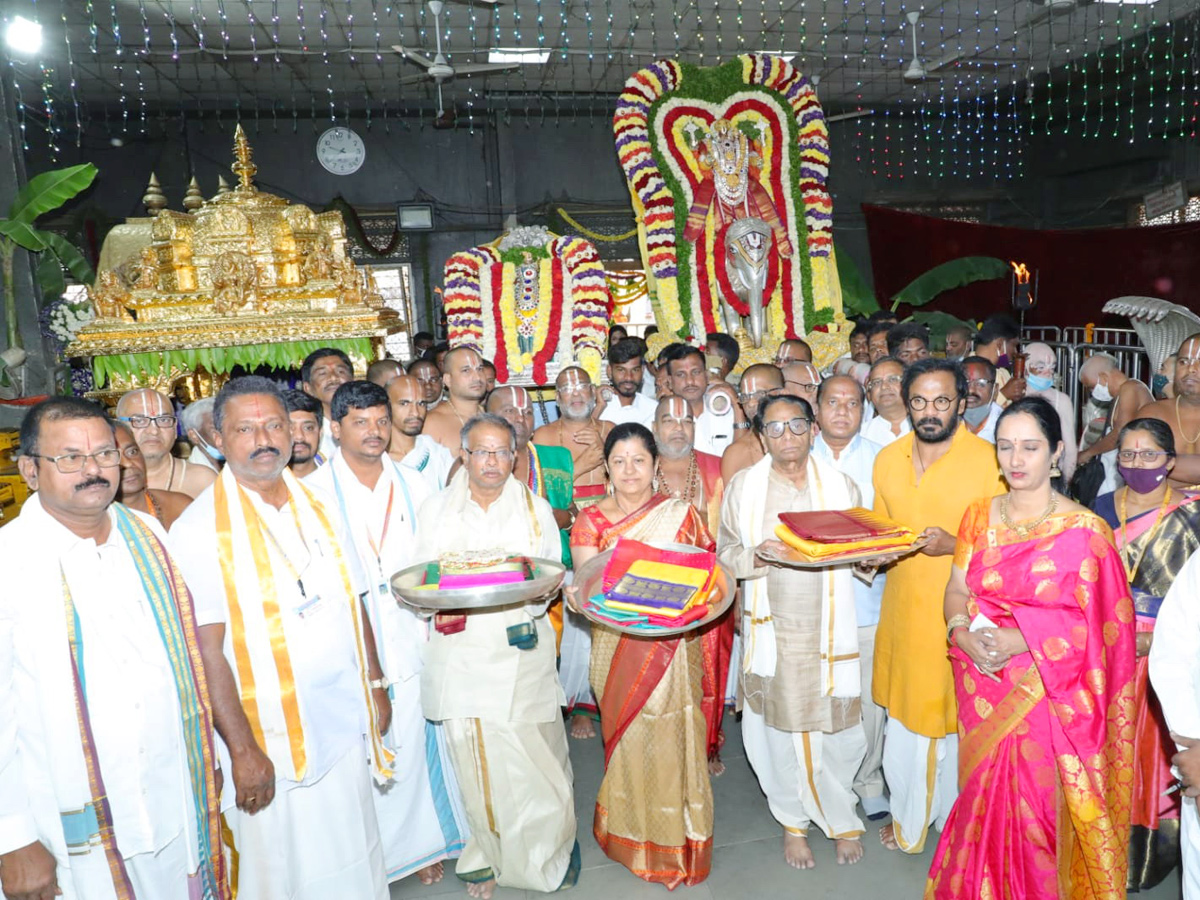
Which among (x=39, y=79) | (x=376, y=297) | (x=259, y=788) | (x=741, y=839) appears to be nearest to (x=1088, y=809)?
(x=741, y=839)

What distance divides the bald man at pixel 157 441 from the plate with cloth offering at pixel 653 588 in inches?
71.2

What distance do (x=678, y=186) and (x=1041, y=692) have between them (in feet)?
24.4

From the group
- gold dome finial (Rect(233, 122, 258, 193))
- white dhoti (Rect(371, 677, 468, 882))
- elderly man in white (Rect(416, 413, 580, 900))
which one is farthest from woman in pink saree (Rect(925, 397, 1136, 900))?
gold dome finial (Rect(233, 122, 258, 193))

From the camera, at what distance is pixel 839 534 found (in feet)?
8.80

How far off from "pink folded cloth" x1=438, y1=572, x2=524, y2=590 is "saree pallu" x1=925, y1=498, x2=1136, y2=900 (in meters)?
1.44

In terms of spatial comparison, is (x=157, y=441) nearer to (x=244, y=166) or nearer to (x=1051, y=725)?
(x=1051, y=725)

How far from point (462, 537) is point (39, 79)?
10840mm

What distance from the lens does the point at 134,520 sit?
2281 mm

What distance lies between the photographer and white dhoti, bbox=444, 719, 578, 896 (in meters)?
2.94

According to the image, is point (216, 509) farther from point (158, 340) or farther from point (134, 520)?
point (158, 340)

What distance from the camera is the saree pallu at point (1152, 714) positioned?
9.10 feet

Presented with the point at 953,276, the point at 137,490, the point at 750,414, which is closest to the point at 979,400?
the point at 750,414

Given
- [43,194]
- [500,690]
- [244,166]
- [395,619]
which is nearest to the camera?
[500,690]

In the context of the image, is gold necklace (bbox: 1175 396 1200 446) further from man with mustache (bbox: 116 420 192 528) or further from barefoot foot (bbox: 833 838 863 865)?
man with mustache (bbox: 116 420 192 528)
